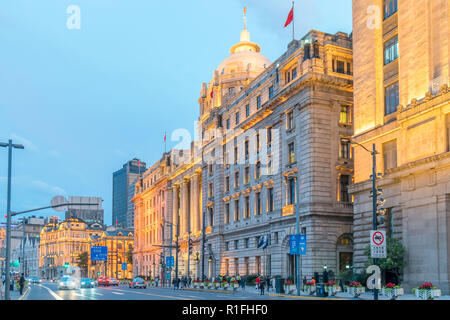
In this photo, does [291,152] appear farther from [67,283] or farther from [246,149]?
[67,283]

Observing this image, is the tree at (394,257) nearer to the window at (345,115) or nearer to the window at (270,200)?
the window at (345,115)

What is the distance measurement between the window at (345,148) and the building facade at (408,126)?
8.31 meters

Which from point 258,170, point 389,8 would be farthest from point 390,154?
point 258,170

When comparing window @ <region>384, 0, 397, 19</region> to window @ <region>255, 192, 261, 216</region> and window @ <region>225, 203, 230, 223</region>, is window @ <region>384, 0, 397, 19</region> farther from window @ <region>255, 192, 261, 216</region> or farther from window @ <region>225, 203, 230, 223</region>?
window @ <region>225, 203, 230, 223</region>

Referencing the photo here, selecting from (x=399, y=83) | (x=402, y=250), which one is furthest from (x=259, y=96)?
(x=402, y=250)

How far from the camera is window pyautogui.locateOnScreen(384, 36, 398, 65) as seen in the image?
1738 inches

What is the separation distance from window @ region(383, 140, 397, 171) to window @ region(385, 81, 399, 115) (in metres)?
2.60

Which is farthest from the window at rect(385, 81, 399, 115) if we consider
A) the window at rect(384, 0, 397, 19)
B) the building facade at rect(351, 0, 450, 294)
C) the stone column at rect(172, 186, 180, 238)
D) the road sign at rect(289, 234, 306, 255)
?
the stone column at rect(172, 186, 180, 238)

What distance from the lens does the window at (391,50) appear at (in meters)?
44.2

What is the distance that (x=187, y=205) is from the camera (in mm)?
99875

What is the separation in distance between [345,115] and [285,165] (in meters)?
8.02

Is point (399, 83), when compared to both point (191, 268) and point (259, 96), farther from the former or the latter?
point (191, 268)

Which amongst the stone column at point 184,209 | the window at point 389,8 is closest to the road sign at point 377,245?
the window at point 389,8

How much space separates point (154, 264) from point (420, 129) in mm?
80742
